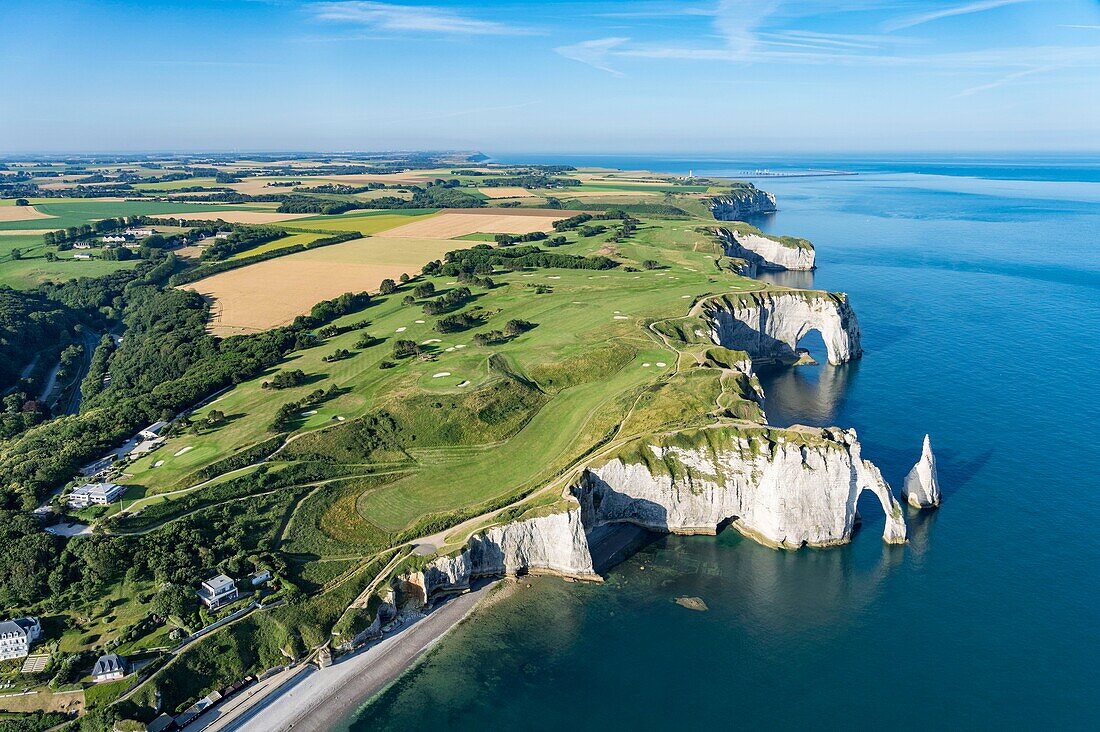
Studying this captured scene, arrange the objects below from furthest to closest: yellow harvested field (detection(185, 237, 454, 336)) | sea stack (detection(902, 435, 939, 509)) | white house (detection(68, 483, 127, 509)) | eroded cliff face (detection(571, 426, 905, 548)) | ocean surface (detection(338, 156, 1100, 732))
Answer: yellow harvested field (detection(185, 237, 454, 336)) < sea stack (detection(902, 435, 939, 509)) < eroded cliff face (detection(571, 426, 905, 548)) < white house (detection(68, 483, 127, 509)) < ocean surface (detection(338, 156, 1100, 732))

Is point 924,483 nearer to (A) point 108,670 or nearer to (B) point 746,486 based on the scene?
(B) point 746,486

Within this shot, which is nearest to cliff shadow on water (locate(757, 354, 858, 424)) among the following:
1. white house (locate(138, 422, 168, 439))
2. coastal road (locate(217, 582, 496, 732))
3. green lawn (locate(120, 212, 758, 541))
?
green lawn (locate(120, 212, 758, 541))

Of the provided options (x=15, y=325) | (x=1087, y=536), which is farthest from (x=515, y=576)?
(x=15, y=325)

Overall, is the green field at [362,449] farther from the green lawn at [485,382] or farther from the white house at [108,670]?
the white house at [108,670]

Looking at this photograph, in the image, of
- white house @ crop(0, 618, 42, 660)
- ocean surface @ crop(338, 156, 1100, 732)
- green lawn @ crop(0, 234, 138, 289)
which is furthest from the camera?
green lawn @ crop(0, 234, 138, 289)

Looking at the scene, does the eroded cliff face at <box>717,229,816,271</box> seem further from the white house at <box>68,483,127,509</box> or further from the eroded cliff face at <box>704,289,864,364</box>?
the white house at <box>68,483,127,509</box>

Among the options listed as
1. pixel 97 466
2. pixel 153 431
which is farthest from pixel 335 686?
pixel 153 431

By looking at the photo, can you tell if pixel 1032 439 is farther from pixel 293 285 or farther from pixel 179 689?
pixel 293 285
